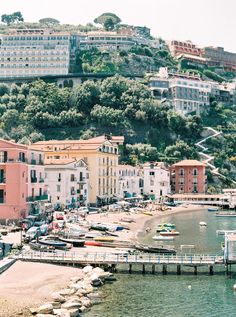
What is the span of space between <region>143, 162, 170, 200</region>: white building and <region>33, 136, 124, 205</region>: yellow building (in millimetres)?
15575

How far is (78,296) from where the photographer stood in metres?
38.8

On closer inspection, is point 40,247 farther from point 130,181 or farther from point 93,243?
point 130,181

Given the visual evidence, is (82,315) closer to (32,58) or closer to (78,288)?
(78,288)

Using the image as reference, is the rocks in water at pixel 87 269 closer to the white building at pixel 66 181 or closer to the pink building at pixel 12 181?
the pink building at pixel 12 181

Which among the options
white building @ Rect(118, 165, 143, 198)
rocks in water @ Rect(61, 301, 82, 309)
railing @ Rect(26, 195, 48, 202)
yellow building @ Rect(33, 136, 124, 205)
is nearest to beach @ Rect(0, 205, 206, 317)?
rocks in water @ Rect(61, 301, 82, 309)

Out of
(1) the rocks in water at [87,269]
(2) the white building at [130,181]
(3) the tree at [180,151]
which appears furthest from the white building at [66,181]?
(3) the tree at [180,151]

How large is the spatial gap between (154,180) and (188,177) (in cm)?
1089

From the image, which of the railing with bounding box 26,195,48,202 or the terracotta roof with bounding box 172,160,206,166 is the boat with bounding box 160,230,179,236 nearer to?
the railing with bounding box 26,195,48,202

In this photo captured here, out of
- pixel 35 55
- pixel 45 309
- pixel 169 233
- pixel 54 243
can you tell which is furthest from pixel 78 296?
pixel 35 55

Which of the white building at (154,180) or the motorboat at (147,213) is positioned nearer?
the motorboat at (147,213)

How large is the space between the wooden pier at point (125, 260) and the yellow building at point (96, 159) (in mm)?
45028

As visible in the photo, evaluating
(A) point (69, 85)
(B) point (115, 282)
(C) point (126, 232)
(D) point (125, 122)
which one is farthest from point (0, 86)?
(B) point (115, 282)

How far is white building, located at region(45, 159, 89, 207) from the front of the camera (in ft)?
277

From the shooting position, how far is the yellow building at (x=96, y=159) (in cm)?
9575
